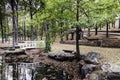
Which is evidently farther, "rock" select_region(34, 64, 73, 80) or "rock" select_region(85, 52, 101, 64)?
"rock" select_region(85, 52, 101, 64)

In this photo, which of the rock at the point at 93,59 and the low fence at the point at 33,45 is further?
the low fence at the point at 33,45

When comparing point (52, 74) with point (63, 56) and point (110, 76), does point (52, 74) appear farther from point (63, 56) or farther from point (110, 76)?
point (110, 76)

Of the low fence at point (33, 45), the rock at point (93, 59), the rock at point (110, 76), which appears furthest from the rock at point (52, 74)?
the low fence at point (33, 45)

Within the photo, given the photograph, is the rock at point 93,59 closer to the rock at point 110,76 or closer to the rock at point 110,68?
the rock at point 110,68

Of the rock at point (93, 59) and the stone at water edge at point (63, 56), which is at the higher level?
the rock at point (93, 59)

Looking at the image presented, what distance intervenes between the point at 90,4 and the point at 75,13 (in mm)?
1552

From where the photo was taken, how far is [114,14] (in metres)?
19.7

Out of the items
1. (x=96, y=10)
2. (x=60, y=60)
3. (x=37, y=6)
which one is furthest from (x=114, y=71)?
(x=37, y=6)

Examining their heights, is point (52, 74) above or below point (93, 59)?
below

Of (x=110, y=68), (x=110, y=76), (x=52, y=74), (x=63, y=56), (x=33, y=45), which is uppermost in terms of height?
(x=33, y=45)

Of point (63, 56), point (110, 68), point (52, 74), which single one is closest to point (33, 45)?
point (63, 56)

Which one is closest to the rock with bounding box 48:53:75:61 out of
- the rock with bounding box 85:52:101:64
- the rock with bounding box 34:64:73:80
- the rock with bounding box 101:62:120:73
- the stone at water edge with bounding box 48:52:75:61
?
the stone at water edge with bounding box 48:52:75:61

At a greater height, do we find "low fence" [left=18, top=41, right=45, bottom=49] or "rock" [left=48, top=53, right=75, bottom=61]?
"low fence" [left=18, top=41, right=45, bottom=49]

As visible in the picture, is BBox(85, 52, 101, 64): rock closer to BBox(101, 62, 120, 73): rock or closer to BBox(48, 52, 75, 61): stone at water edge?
BBox(101, 62, 120, 73): rock
